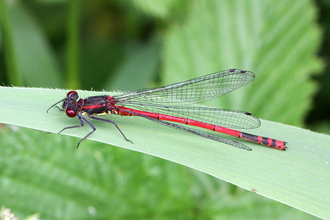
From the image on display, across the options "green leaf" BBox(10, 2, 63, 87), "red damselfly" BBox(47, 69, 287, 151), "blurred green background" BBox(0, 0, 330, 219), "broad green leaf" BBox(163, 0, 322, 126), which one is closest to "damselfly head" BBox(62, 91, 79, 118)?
"red damselfly" BBox(47, 69, 287, 151)

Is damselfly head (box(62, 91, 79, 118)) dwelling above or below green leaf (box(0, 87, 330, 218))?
below

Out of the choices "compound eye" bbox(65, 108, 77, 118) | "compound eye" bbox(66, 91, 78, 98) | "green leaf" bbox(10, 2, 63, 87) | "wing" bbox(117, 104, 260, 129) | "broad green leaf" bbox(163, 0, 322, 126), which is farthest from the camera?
"green leaf" bbox(10, 2, 63, 87)

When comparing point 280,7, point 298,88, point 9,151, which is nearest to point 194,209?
point 9,151

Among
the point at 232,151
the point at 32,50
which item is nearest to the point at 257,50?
the point at 232,151

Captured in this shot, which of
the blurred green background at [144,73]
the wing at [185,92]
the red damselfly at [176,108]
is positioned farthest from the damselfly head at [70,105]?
the blurred green background at [144,73]

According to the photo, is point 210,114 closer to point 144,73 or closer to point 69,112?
point 69,112

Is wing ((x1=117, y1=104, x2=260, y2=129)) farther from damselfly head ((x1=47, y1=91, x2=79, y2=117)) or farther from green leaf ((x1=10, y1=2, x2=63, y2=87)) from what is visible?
green leaf ((x1=10, y1=2, x2=63, y2=87))
